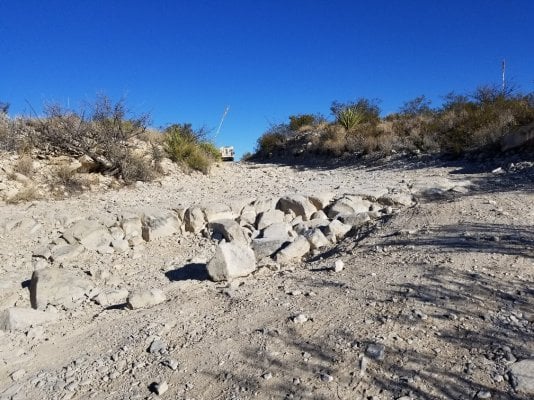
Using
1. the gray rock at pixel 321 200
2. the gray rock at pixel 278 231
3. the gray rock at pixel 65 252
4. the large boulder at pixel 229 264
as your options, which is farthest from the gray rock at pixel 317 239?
the gray rock at pixel 65 252

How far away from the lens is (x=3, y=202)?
6.34 meters

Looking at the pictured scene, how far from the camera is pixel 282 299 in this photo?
3.15 m

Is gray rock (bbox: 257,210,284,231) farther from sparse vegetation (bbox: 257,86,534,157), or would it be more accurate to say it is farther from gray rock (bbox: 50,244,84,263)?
sparse vegetation (bbox: 257,86,534,157)

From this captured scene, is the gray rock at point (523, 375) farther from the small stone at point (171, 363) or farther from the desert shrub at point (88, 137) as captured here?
the desert shrub at point (88, 137)

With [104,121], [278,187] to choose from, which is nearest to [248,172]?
[278,187]

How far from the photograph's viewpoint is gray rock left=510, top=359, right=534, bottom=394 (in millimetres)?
1872

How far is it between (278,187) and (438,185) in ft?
9.14

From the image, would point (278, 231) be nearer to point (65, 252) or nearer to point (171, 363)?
point (65, 252)

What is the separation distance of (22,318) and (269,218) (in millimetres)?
3135

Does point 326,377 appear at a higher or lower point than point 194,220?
lower

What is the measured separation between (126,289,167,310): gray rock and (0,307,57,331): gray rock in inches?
30.5

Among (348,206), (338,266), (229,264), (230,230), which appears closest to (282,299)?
(338,266)

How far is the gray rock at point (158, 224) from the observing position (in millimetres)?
A: 5445

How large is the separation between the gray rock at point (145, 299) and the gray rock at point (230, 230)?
151 centimetres
